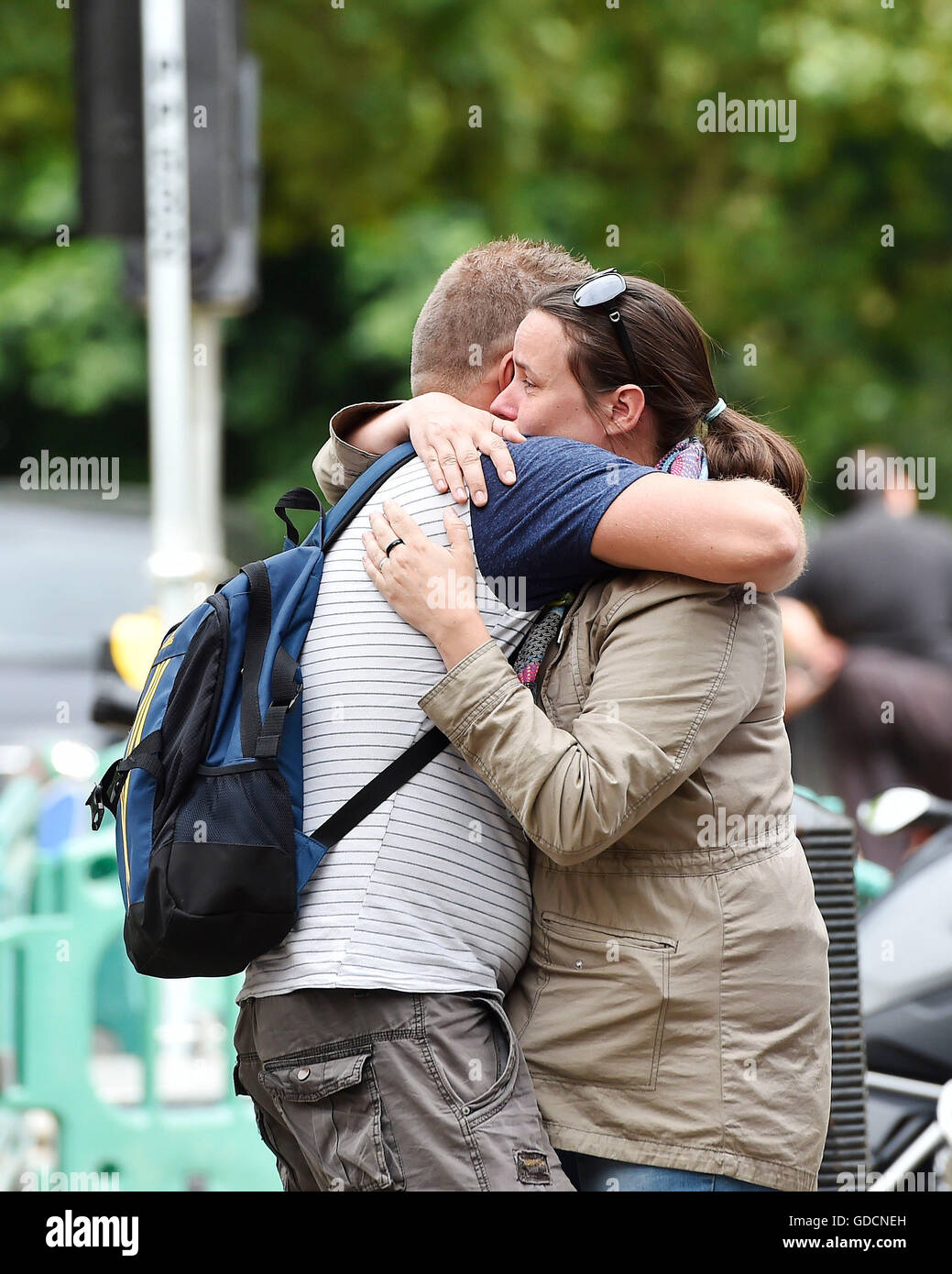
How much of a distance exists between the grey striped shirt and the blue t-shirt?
0.12 feet

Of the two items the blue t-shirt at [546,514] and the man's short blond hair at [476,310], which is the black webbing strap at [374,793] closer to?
the blue t-shirt at [546,514]

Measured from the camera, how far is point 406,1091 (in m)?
1.90

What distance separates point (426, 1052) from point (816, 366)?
439 inches

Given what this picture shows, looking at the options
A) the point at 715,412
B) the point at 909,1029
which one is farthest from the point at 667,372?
the point at 909,1029

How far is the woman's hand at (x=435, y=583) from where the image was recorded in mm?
1976

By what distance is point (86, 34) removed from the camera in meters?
4.50

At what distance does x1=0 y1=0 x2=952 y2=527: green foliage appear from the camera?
422 inches

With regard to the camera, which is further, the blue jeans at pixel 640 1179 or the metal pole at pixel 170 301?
the metal pole at pixel 170 301

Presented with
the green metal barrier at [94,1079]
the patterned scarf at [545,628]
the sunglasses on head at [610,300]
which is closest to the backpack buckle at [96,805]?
the patterned scarf at [545,628]

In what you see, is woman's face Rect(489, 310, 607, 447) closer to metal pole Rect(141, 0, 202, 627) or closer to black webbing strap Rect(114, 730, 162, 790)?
black webbing strap Rect(114, 730, 162, 790)

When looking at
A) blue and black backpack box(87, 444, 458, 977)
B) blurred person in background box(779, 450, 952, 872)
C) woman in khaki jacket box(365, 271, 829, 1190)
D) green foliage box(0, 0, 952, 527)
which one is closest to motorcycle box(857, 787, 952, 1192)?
woman in khaki jacket box(365, 271, 829, 1190)

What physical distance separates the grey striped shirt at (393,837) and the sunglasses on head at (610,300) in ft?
1.01
